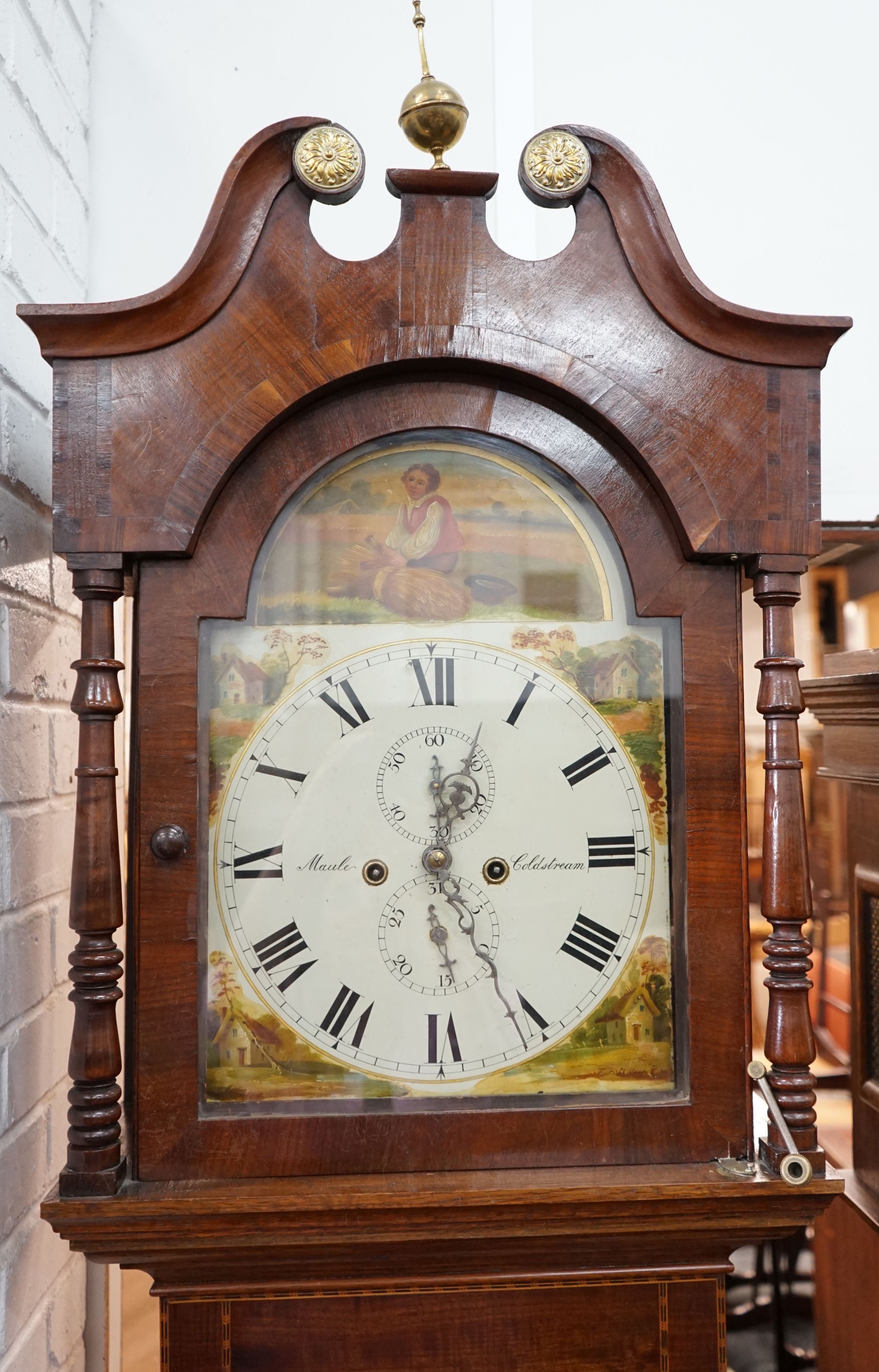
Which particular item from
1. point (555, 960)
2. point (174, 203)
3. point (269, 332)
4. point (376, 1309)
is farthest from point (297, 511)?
point (376, 1309)

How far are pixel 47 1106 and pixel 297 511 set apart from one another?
766mm

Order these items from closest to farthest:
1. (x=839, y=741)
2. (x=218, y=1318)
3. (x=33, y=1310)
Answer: (x=218, y=1318), (x=33, y=1310), (x=839, y=741)

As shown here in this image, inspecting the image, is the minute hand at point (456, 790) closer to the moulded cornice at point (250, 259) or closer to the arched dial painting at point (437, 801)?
the arched dial painting at point (437, 801)

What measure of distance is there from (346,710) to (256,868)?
0.57 feet

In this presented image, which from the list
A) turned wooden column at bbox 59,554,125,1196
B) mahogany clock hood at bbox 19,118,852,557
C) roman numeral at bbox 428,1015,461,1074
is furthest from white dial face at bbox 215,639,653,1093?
mahogany clock hood at bbox 19,118,852,557

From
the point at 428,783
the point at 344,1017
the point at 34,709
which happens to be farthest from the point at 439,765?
the point at 34,709

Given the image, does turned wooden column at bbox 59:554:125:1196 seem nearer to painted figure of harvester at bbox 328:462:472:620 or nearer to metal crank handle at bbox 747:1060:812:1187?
painted figure of harvester at bbox 328:462:472:620

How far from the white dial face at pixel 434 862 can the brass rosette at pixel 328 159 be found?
439mm

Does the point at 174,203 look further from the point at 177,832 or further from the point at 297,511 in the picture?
the point at 177,832

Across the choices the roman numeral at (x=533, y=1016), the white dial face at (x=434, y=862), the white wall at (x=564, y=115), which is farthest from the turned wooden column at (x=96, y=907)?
the white wall at (x=564, y=115)

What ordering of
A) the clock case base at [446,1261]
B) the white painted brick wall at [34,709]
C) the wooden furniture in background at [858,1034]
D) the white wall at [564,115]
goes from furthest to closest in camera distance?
the white wall at [564,115]
the wooden furniture in background at [858,1034]
the white painted brick wall at [34,709]
the clock case base at [446,1261]

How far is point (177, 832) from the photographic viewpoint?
0.97 m

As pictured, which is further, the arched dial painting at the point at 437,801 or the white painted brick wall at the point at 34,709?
the white painted brick wall at the point at 34,709

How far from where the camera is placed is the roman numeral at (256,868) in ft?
3.26
